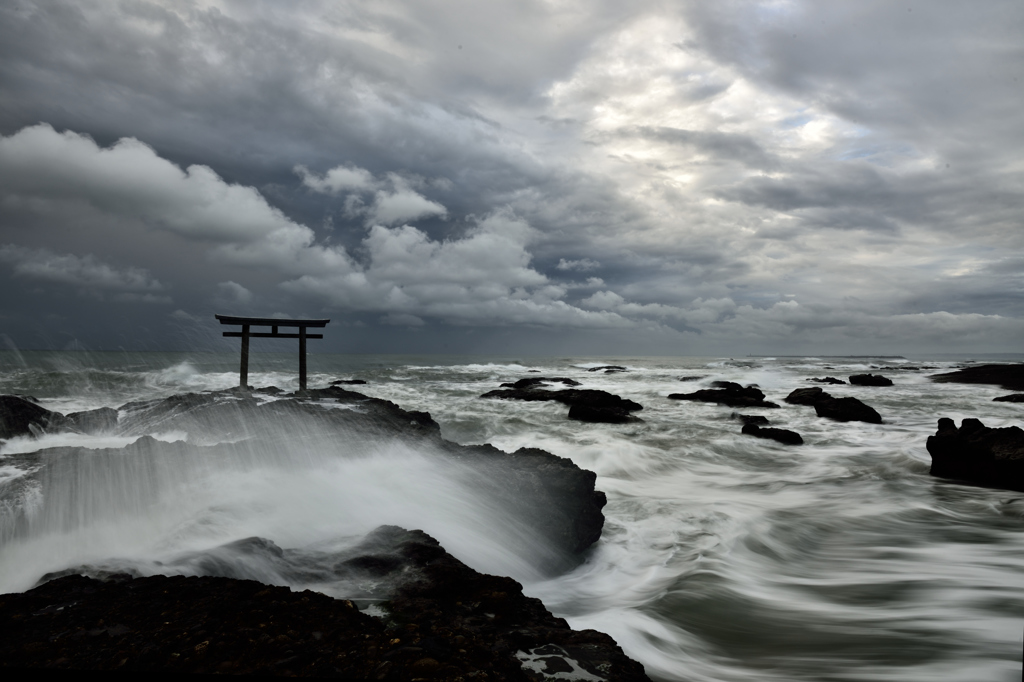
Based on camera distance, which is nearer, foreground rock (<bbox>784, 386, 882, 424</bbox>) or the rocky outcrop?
foreground rock (<bbox>784, 386, 882, 424</bbox>)

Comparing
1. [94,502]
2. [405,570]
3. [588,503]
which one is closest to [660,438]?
[588,503]

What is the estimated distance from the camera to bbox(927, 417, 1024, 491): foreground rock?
7.97m

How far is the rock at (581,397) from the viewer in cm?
1809

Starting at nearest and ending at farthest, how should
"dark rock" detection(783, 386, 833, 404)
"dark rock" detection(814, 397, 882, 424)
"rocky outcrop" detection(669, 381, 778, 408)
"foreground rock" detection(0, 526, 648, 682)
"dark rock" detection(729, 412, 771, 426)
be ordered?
"foreground rock" detection(0, 526, 648, 682)
"dark rock" detection(729, 412, 771, 426)
"dark rock" detection(814, 397, 882, 424)
"dark rock" detection(783, 386, 833, 404)
"rocky outcrop" detection(669, 381, 778, 408)

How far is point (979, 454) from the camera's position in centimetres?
845

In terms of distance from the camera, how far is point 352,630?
2545mm

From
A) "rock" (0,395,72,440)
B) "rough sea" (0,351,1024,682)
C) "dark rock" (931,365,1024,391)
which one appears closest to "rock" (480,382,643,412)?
"rough sea" (0,351,1024,682)

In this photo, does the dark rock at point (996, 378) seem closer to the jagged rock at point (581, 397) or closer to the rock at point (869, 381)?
the rock at point (869, 381)

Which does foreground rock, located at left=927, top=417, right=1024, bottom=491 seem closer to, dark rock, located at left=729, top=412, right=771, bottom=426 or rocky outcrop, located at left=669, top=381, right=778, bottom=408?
dark rock, located at left=729, top=412, right=771, bottom=426

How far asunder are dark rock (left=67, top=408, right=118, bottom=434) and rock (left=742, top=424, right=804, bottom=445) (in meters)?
14.5

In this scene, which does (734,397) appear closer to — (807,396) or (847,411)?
(807,396)

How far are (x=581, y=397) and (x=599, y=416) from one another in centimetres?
336

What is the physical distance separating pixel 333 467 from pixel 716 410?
15.3 m

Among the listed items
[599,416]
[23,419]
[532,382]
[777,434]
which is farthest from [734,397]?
[23,419]
